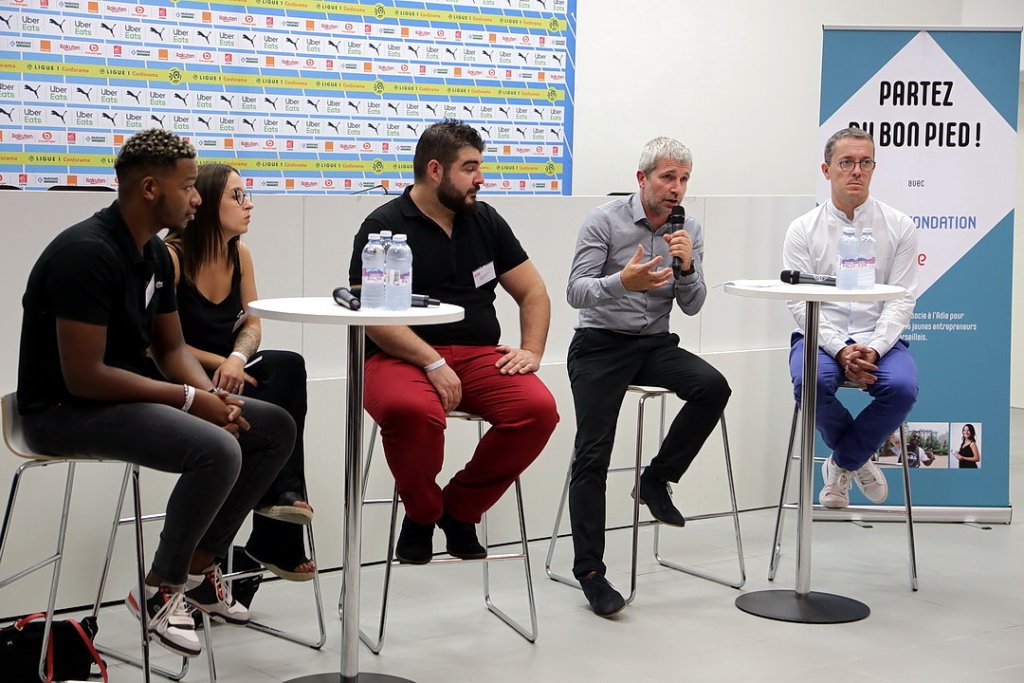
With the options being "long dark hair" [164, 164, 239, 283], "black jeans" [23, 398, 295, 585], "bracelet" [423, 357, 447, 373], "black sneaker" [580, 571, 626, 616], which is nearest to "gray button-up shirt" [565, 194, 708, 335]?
"bracelet" [423, 357, 447, 373]

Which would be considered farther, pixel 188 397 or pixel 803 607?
pixel 803 607

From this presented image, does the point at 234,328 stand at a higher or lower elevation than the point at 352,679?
higher

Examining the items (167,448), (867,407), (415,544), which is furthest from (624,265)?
(167,448)

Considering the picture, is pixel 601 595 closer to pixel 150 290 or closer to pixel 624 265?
pixel 624 265

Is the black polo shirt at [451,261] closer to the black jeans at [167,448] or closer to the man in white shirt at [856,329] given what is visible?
the black jeans at [167,448]

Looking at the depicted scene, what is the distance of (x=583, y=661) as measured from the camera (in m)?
3.24

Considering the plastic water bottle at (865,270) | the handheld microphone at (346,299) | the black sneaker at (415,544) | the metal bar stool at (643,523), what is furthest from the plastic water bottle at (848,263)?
the handheld microphone at (346,299)

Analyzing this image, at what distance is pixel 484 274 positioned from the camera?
3582 mm

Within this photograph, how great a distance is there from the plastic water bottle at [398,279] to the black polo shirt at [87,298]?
1.79 ft

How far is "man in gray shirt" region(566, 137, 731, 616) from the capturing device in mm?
3738

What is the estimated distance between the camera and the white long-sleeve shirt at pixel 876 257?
4312 millimetres

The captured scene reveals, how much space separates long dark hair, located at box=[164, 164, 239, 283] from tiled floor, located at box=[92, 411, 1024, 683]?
1.03 meters

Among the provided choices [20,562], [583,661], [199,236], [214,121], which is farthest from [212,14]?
[583,661]

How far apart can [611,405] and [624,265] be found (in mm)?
456
